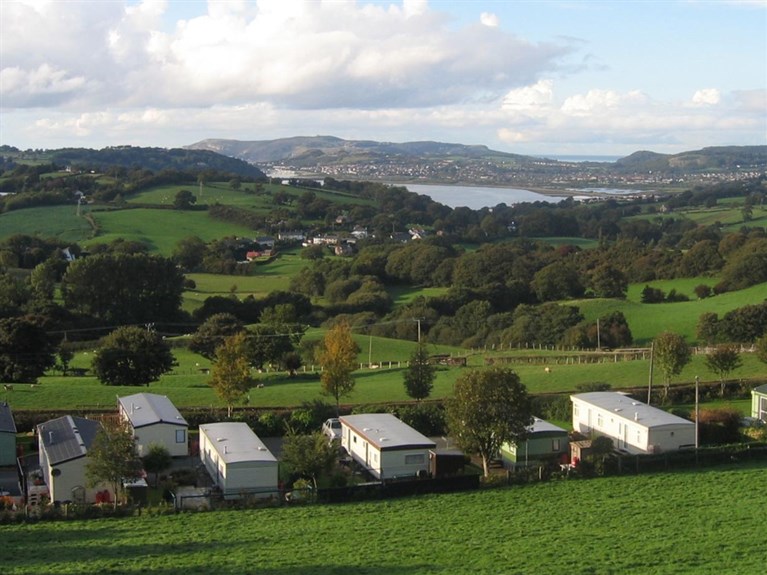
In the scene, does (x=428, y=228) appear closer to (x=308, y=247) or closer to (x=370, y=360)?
(x=308, y=247)

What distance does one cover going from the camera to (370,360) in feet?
148

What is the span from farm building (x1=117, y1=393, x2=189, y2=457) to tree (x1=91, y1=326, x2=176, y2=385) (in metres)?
7.54

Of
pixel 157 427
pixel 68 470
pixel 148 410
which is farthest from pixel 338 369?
pixel 68 470

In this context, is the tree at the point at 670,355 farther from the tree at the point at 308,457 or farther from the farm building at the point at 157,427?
the farm building at the point at 157,427

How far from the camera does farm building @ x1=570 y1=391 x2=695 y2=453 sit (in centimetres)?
2734

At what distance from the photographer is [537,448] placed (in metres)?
27.4

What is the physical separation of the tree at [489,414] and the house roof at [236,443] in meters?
5.27

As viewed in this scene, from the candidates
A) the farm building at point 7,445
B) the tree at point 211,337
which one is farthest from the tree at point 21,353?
the farm building at point 7,445

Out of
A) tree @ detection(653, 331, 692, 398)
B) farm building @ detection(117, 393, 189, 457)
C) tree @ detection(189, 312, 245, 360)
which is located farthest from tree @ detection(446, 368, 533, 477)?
tree @ detection(189, 312, 245, 360)

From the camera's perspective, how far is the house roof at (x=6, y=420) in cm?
2652

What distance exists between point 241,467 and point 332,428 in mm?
7010

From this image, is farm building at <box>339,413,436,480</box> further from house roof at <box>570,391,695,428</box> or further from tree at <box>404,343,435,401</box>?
house roof at <box>570,391,695,428</box>

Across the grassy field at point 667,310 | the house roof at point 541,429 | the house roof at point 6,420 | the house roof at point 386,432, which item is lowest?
the grassy field at point 667,310

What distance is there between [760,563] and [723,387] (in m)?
18.6
